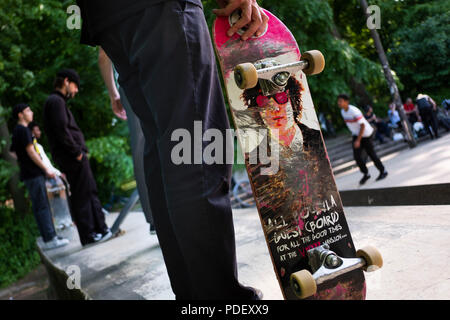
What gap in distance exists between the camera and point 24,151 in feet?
16.6

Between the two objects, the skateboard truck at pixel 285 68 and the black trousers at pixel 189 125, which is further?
the skateboard truck at pixel 285 68

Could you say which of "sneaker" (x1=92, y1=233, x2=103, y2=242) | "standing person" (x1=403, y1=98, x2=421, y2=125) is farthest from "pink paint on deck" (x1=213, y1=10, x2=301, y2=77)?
"standing person" (x1=403, y1=98, x2=421, y2=125)

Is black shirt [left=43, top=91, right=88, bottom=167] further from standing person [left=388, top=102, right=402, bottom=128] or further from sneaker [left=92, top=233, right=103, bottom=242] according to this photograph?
standing person [left=388, top=102, right=402, bottom=128]

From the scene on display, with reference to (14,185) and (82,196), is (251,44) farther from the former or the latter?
(14,185)

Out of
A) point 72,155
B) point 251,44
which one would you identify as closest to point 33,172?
point 72,155

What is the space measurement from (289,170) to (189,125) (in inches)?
21.2

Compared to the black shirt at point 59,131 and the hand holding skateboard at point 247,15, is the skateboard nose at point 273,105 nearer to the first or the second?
the hand holding skateboard at point 247,15

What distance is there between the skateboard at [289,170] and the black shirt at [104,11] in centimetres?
41

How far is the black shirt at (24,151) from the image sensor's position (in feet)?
16.3

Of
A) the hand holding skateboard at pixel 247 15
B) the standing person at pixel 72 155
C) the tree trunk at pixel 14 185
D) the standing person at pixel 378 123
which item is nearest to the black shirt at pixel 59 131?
the standing person at pixel 72 155

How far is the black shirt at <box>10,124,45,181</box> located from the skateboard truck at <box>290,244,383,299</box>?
4.67 m

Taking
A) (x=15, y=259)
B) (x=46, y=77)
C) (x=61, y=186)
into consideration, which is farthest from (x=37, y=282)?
(x=46, y=77)

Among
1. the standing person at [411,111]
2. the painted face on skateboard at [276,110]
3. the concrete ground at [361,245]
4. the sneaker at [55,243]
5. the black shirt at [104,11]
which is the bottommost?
the sneaker at [55,243]

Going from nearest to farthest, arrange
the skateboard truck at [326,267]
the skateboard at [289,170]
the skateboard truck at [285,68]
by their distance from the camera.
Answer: the skateboard truck at [326,267], the skateboard at [289,170], the skateboard truck at [285,68]
